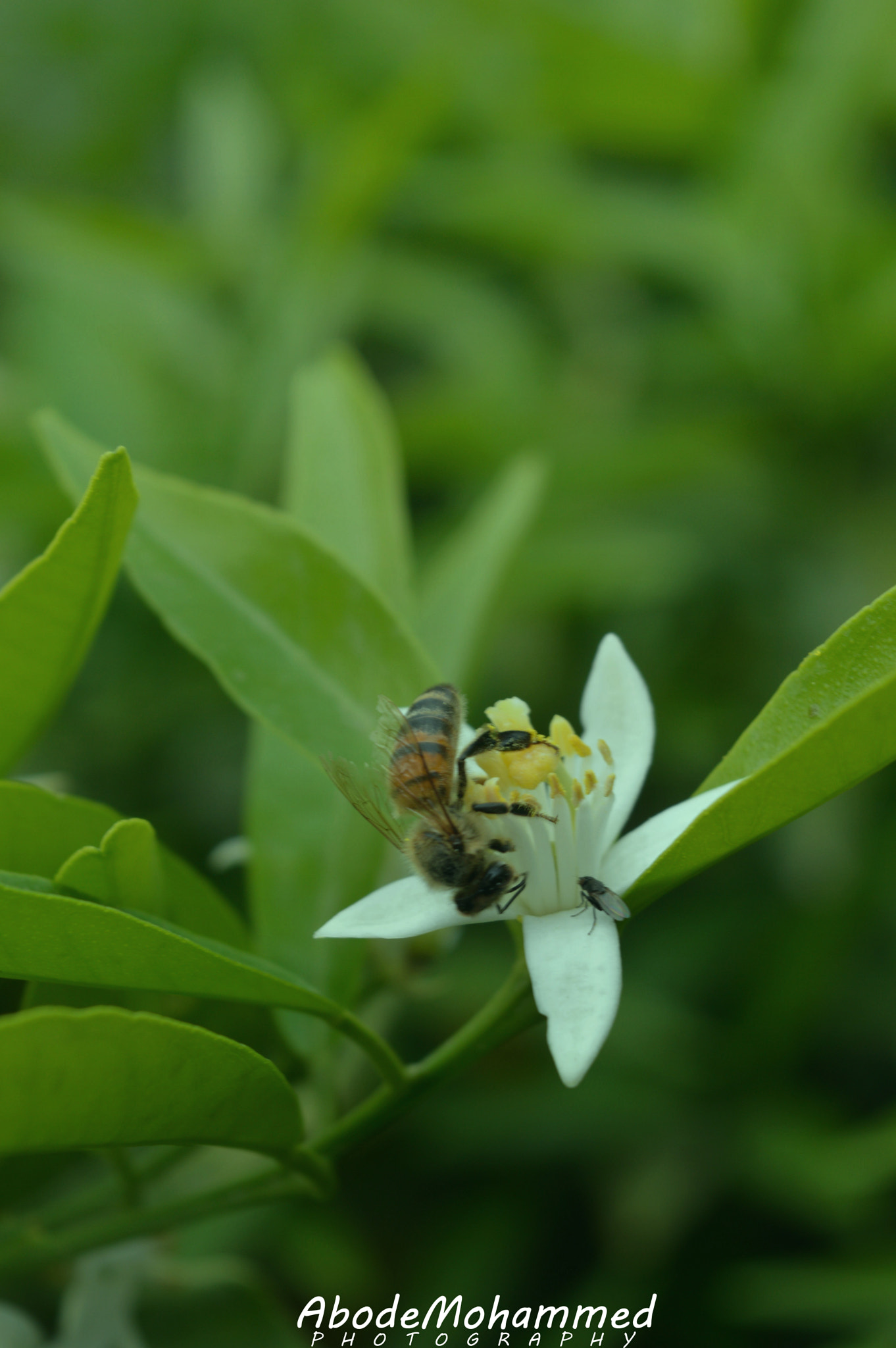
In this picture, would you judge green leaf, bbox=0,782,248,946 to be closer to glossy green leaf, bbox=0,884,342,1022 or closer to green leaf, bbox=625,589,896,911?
→ glossy green leaf, bbox=0,884,342,1022

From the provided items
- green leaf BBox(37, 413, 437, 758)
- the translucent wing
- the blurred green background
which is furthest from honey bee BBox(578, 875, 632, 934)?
the blurred green background

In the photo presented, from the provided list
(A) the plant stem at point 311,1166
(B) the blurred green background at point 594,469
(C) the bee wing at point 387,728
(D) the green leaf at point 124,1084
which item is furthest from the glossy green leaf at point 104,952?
(B) the blurred green background at point 594,469

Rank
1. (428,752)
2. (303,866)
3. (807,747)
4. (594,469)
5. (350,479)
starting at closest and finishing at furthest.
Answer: (807,747), (428,752), (303,866), (350,479), (594,469)

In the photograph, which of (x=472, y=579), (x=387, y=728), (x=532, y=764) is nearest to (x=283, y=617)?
(x=387, y=728)

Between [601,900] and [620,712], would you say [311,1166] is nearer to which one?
[601,900]

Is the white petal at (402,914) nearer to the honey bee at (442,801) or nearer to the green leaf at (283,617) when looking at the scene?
the honey bee at (442,801)

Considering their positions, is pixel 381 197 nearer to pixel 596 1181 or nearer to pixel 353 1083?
pixel 353 1083
